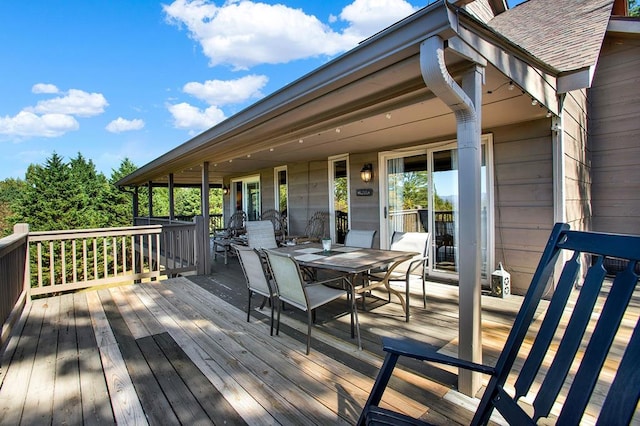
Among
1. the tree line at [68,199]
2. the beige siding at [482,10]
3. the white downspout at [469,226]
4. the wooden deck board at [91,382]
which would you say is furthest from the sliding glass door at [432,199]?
the tree line at [68,199]

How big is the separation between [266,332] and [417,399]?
5.21 ft

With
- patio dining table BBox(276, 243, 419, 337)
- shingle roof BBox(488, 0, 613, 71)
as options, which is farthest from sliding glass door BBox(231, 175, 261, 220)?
shingle roof BBox(488, 0, 613, 71)

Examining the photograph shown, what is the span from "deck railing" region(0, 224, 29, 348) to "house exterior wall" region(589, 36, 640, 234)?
7.74 m

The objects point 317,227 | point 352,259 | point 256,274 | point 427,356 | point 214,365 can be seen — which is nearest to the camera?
point 427,356

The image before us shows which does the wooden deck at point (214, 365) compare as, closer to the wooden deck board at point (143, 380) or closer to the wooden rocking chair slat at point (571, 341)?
→ the wooden deck board at point (143, 380)

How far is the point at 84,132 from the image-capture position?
157 ft

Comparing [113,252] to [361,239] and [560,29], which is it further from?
[560,29]

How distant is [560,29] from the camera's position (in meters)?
4.59

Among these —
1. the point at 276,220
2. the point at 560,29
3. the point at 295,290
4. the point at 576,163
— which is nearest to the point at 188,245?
the point at 276,220

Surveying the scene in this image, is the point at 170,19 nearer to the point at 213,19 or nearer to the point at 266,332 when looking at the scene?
the point at 213,19

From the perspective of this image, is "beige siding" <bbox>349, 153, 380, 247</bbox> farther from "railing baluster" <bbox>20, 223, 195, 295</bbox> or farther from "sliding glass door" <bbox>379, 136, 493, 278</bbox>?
"railing baluster" <bbox>20, 223, 195, 295</bbox>

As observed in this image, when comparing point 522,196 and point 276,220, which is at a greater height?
point 522,196

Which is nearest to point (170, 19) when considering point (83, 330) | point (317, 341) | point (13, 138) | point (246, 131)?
point (246, 131)

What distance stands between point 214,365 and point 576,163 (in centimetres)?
506
